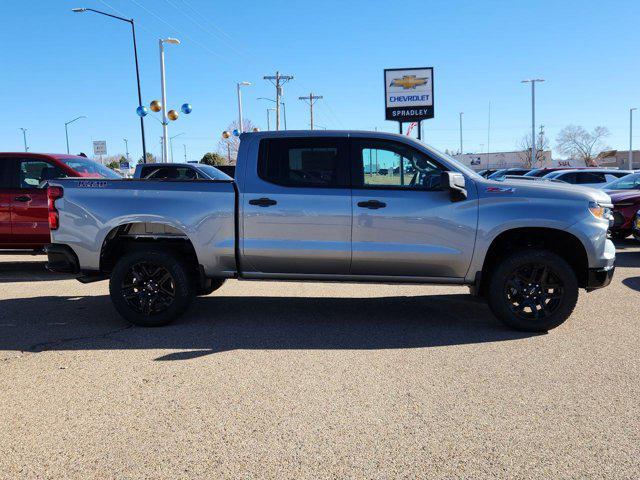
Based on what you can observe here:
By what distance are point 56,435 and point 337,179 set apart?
344 centimetres

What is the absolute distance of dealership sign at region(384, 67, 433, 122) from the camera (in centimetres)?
2267

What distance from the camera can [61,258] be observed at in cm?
599

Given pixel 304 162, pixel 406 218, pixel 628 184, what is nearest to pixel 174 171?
pixel 304 162

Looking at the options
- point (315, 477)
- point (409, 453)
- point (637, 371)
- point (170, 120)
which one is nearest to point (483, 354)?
point (637, 371)

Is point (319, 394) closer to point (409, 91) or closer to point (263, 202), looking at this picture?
point (263, 202)

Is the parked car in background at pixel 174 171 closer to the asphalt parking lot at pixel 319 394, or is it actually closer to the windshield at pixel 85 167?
the windshield at pixel 85 167

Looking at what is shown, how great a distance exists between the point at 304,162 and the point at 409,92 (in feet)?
59.8

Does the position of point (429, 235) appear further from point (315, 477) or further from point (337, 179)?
point (315, 477)

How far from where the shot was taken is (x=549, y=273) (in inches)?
217

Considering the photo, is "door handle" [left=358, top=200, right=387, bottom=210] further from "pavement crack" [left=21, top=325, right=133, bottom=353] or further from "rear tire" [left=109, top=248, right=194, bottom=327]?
"pavement crack" [left=21, top=325, right=133, bottom=353]

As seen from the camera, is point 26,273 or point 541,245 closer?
point 541,245

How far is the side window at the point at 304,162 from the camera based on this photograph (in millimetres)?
5699

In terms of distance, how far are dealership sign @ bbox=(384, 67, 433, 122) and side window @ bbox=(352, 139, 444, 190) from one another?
57.7ft

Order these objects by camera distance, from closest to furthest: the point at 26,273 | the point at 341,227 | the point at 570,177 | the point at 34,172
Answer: the point at 341,227 < the point at 34,172 < the point at 26,273 < the point at 570,177
